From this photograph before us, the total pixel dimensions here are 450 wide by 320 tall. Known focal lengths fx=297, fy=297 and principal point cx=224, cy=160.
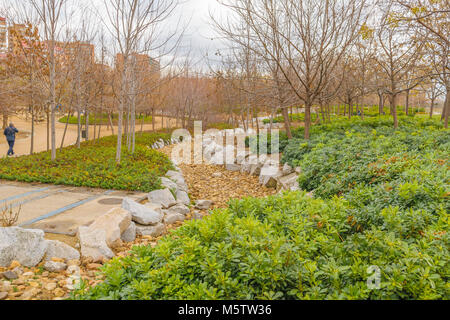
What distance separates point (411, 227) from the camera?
8.00 feet

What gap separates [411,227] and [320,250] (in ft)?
2.64

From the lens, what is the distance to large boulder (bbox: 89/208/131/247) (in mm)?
4086

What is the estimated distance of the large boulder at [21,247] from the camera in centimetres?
316

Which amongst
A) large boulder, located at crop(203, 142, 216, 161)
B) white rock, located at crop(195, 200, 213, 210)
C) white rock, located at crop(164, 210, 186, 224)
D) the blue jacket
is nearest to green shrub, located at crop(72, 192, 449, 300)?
white rock, located at crop(164, 210, 186, 224)

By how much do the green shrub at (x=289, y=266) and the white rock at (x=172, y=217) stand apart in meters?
3.01

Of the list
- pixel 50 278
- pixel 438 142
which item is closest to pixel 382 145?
pixel 438 142

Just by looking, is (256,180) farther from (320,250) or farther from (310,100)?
(320,250)

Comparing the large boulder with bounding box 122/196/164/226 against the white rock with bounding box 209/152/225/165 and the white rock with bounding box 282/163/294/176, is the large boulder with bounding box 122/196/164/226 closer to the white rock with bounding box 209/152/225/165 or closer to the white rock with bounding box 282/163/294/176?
the white rock with bounding box 282/163/294/176

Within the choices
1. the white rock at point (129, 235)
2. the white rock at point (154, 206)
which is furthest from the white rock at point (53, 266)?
the white rock at point (154, 206)

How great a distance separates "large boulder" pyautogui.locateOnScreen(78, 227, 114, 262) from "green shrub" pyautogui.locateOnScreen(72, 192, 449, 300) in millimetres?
1573

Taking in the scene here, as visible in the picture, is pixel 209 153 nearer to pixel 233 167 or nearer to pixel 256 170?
pixel 233 167

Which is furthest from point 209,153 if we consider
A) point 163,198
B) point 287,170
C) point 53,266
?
point 53,266
